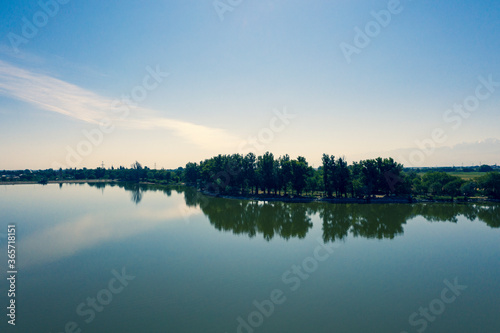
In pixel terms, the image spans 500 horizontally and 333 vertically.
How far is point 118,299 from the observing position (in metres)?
11.2

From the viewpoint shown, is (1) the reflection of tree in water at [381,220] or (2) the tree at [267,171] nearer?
(1) the reflection of tree in water at [381,220]

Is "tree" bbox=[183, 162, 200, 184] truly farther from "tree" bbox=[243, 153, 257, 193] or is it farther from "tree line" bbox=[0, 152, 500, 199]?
"tree" bbox=[243, 153, 257, 193]

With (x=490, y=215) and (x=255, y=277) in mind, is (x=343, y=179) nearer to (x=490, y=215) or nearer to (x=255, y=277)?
(x=490, y=215)

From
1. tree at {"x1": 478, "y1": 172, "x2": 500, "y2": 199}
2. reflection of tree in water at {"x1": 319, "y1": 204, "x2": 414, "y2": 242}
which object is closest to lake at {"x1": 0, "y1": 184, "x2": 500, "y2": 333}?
reflection of tree in water at {"x1": 319, "y1": 204, "x2": 414, "y2": 242}

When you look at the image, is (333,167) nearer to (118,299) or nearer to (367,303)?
(367,303)

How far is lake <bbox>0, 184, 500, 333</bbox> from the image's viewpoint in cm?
962

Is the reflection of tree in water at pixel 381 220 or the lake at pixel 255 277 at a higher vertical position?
the reflection of tree in water at pixel 381 220
